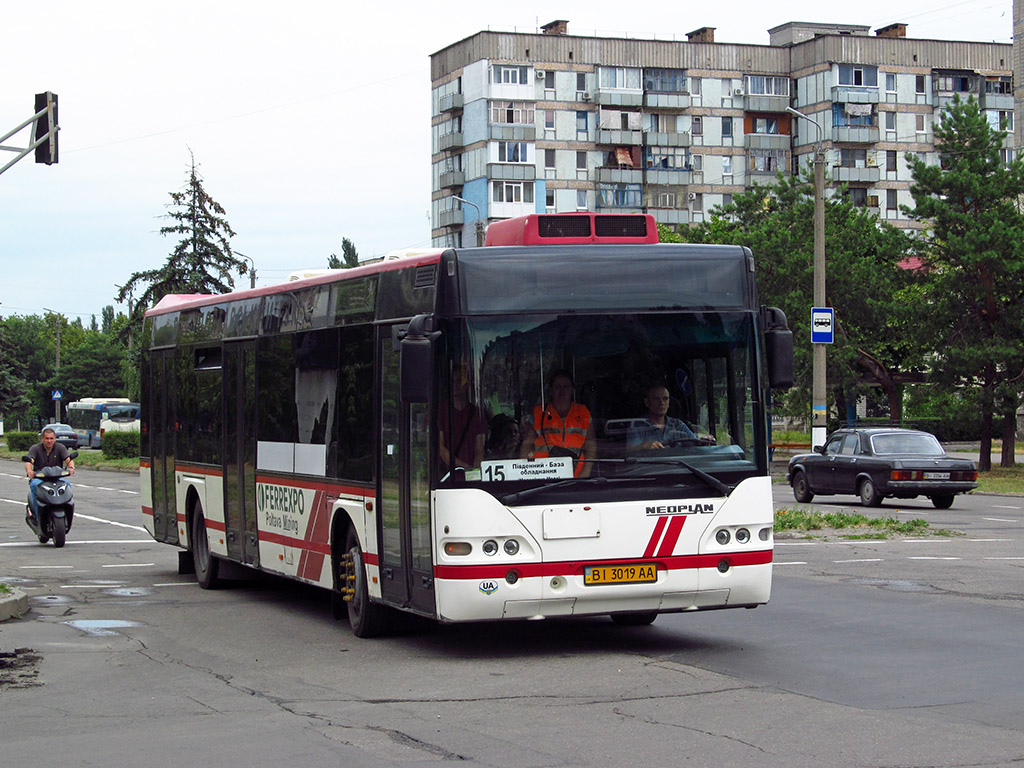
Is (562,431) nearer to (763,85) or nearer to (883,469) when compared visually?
(883,469)

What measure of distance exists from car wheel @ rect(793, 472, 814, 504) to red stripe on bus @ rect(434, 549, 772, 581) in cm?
2174

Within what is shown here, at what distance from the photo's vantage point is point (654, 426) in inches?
414

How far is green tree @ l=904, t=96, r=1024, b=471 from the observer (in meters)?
45.9

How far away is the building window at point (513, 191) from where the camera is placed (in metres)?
89.6

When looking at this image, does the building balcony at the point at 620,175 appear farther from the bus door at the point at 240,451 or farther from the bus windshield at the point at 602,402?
the bus windshield at the point at 602,402

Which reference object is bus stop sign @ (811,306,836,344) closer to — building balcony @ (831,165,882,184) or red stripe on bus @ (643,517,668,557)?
red stripe on bus @ (643,517,668,557)

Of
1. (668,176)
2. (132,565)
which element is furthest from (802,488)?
(668,176)

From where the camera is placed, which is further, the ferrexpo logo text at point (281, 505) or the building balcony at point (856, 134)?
the building balcony at point (856, 134)

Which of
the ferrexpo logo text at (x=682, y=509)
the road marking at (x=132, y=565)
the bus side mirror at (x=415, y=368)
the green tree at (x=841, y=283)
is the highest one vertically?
the green tree at (x=841, y=283)

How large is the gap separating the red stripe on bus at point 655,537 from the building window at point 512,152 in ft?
264

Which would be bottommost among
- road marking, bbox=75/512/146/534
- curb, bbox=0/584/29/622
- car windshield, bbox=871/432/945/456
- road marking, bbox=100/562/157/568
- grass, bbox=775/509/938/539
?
road marking, bbox=75/512/146/534

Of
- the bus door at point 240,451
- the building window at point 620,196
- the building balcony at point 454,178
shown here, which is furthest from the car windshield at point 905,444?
the building window at point 620,196

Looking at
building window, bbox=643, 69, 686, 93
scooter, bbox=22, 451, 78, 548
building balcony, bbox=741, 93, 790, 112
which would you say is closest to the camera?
scooter, bbox=22, 451, 78, 548

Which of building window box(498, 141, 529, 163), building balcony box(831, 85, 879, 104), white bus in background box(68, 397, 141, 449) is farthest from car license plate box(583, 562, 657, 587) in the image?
building balcony box(831, 85, 879, 104)
